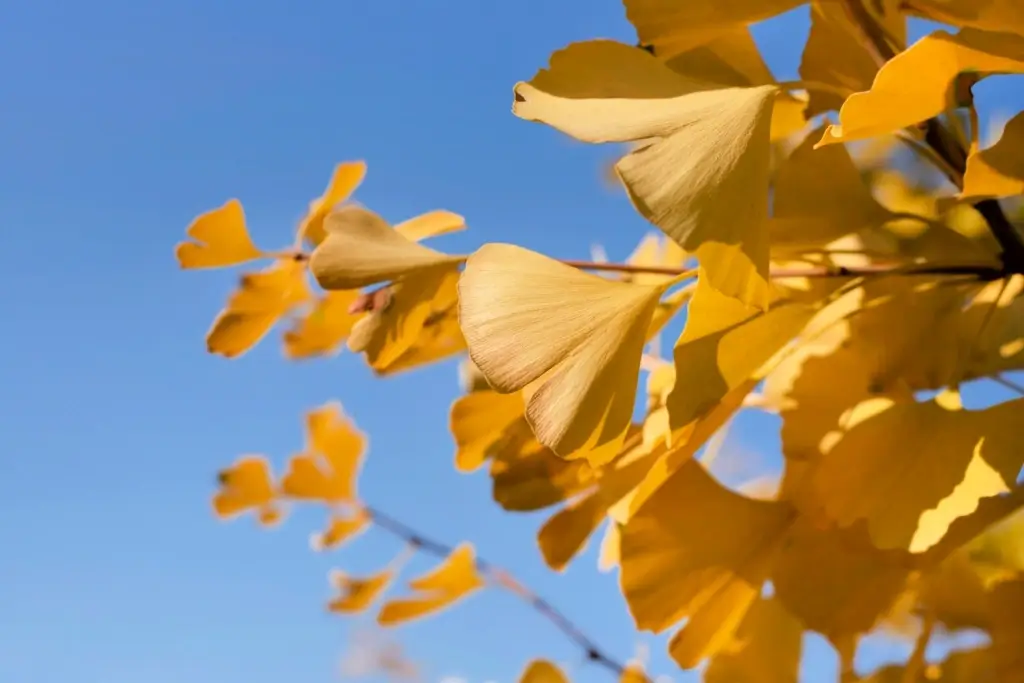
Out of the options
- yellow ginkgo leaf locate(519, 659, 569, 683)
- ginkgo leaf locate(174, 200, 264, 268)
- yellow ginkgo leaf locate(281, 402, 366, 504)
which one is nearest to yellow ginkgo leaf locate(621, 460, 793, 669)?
yellow ginkgo leaf locate(519, 659, 569, 683)

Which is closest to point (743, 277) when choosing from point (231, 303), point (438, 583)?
point (231, 303)

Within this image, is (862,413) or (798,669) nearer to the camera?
(862,413)

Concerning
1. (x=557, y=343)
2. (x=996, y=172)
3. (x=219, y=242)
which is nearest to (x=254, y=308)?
(x=219, y=242)

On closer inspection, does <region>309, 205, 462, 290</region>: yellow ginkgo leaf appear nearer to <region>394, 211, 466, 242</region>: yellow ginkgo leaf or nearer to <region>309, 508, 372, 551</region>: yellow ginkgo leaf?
<region>394, 211, 466, 242</region>: yellow ginkgo leaf

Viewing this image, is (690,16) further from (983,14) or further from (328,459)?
(328,459)

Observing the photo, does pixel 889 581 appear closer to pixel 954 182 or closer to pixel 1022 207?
pixel 954 182
